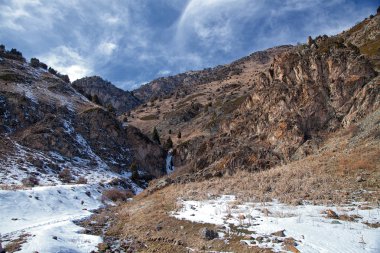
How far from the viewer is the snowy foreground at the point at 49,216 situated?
44.9ft

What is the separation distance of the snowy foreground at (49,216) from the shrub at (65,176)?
553cm

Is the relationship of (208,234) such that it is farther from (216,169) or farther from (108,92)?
(108,92)

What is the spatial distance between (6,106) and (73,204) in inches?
1383

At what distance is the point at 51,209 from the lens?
2370cm

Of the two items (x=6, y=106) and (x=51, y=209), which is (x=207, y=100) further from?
(x=51, y=209)

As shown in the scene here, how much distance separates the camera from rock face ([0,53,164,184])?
41719mm

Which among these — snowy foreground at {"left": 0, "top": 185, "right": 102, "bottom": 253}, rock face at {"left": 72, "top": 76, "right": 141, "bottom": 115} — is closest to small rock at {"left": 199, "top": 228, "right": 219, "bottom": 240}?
snowy foreground at {"left": 0, "top": 185, "right": 102, "bottom": 253}

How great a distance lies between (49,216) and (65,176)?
61.8ft

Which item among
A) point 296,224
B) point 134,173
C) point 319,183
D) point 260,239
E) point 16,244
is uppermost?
point 134,173

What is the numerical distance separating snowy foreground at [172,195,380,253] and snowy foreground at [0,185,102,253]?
533cm

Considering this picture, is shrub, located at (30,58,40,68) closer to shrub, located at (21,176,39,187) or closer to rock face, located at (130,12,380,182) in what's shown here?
rock face, located at (130,12,380,182)

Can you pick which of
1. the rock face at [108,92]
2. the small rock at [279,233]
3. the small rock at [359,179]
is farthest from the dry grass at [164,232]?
the rock face at [108,92]

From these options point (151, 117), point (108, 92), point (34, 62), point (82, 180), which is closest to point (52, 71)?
point (34, 62)

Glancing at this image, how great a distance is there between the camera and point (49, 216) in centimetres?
2203
